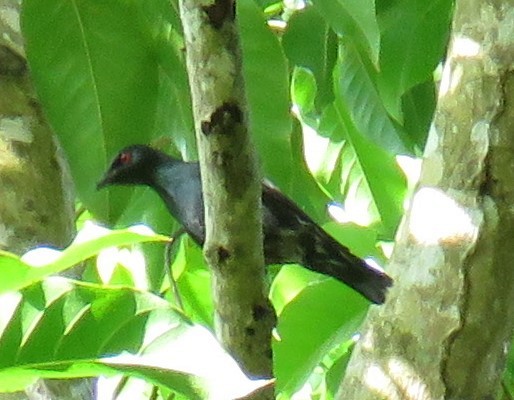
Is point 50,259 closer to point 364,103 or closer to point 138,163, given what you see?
point 364,103

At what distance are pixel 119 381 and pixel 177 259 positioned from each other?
75cm

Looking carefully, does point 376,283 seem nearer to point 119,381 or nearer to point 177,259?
point 177,259

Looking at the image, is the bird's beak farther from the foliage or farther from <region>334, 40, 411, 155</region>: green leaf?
<region>334, 40, 411, 155</region>: green leaf

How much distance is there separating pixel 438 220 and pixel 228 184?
288 mm

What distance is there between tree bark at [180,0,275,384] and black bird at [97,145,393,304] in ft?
3.87

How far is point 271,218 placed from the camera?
306cm

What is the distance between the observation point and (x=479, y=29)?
151 centimetres

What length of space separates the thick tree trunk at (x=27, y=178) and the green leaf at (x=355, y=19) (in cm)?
48

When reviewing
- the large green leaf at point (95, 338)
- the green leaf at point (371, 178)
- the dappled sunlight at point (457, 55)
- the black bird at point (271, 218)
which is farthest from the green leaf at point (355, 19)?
the black bird at point (271, 218)

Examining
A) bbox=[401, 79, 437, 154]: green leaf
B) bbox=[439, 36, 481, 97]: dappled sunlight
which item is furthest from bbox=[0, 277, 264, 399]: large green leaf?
bbox=[401, 79, 437, 154]: green leaf

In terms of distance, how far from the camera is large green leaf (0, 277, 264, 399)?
112 centimetres

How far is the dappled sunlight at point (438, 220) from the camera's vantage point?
1426 mm

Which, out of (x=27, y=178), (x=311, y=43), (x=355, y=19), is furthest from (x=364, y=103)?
(x=27, y=178)

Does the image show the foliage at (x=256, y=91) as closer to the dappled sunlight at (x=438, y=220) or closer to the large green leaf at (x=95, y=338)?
the dappled sunlight at (x=438, y=220)
